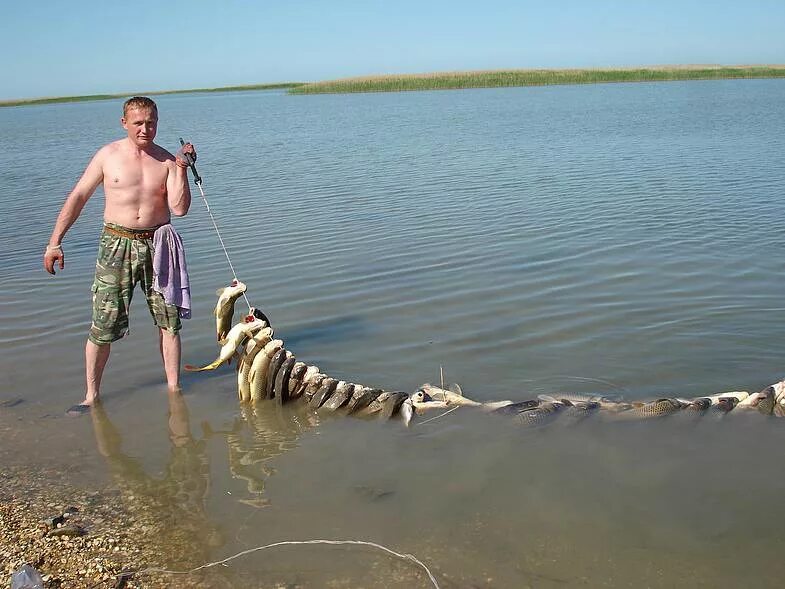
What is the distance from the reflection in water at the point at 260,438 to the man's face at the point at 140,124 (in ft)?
6.36

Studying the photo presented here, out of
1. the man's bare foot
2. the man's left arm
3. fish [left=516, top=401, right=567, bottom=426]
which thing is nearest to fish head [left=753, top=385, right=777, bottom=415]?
fish [left=516, top=401, right=567, bottom=426]

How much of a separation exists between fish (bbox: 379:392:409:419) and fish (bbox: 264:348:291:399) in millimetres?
809

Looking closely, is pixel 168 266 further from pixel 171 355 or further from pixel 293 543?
pixel 293 543

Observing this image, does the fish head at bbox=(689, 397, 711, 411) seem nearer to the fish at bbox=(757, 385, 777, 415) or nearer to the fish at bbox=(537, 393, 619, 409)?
the fish at bbox=(757, 385, 777, 415)

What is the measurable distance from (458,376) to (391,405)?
91 centimetres

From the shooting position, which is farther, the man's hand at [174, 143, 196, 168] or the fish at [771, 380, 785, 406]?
the man's hand at [174, 143, 196, 168]

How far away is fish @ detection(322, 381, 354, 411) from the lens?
5469 millimetres

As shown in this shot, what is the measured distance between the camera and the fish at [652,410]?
17.1 ft

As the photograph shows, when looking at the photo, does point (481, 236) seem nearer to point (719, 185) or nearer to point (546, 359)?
point (546, 359)

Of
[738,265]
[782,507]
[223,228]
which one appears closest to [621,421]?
[782,507]

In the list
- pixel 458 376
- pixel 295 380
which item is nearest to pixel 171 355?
pixel 295 380

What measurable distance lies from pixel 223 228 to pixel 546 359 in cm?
701

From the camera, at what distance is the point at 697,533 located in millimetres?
3898

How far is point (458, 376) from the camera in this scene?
20.0ft
